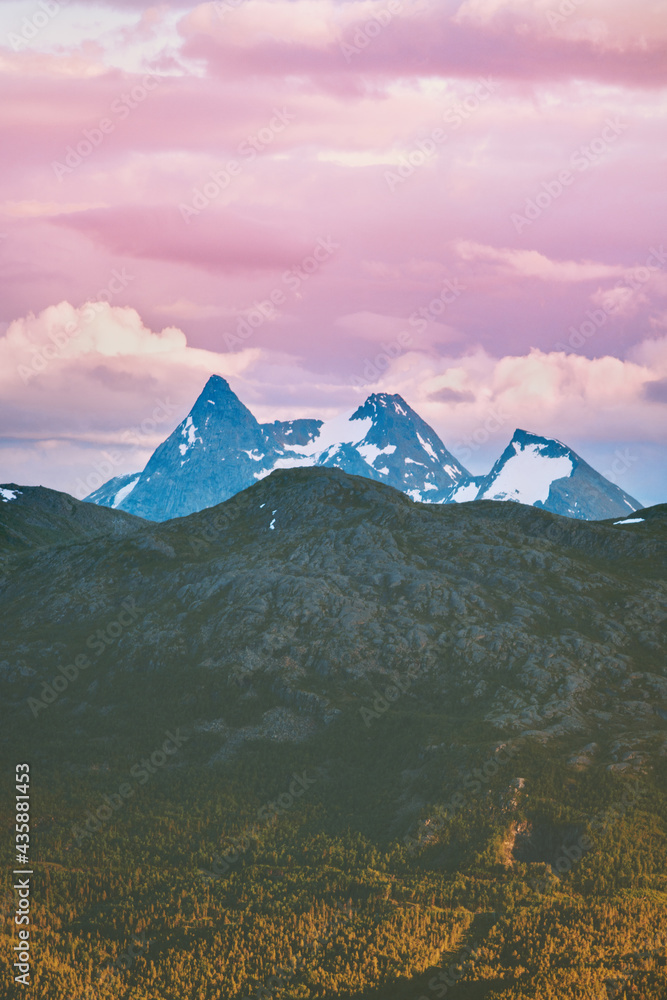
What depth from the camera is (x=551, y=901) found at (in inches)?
5714

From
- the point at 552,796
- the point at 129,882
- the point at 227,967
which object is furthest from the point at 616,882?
the point at 129,882

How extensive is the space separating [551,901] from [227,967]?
61054 mm

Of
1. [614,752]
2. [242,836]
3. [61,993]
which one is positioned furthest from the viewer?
[614,752]

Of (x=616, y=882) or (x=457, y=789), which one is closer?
(x=616, y=882)

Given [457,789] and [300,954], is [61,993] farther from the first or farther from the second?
[457,789]

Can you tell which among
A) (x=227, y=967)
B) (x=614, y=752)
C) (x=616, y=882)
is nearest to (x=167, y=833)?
(x=227, y=967)

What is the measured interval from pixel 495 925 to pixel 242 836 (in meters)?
60.9

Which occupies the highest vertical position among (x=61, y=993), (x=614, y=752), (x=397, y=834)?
(x=614, y=752)

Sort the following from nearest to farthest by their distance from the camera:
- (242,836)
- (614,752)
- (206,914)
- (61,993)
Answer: (61,993) < (206,914) < (242,836) < (614,752)

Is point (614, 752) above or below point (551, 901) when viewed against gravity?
above

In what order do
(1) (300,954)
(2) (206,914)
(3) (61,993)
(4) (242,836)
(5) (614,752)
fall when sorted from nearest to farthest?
(3) (61,993) → (1) (300,954) → (2) (206,914) → (4) (242,836) → (5) (614,752)

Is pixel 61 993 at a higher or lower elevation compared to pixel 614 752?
lower

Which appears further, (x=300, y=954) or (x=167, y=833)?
(x=167, y=833)

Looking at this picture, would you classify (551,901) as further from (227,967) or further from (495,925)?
(227,967)
